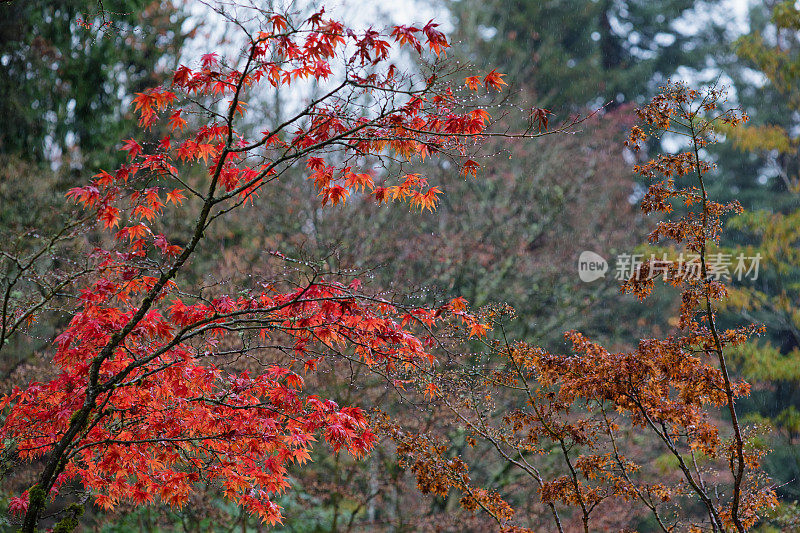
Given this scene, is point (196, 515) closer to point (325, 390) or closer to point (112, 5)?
point (325, 390)

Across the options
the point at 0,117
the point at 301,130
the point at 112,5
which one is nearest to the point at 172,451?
the point at 301,130

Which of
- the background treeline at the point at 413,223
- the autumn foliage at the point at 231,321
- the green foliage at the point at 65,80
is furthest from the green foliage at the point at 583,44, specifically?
the autumn foliage at the point at 231,321

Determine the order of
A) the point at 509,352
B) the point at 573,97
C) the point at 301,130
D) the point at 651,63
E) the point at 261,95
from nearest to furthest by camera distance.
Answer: the point at 301,130 < the point at 509,352 < the point at 261,95 < the point at 573,97 < the point at 651,63

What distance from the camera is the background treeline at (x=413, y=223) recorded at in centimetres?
728

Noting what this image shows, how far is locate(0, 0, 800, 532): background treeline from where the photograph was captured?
7.28m

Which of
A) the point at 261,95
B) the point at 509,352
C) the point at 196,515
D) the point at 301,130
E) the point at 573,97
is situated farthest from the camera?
the point at 573,97

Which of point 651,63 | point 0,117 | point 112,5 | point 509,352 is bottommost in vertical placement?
point 509,352

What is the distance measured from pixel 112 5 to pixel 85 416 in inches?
233

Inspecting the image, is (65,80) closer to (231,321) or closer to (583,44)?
(231,321)

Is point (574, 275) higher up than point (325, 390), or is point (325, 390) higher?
point (574, 275)

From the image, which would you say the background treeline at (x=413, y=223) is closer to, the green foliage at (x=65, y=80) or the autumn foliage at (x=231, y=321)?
the green foliage at (x=65, y=80)

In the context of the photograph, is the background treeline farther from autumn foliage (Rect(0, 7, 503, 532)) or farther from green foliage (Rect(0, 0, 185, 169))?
autumn foliage (Rect(0, 7, 503, 532))

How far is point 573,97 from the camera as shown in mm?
14766

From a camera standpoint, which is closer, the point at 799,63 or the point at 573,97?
the point at 799,63
